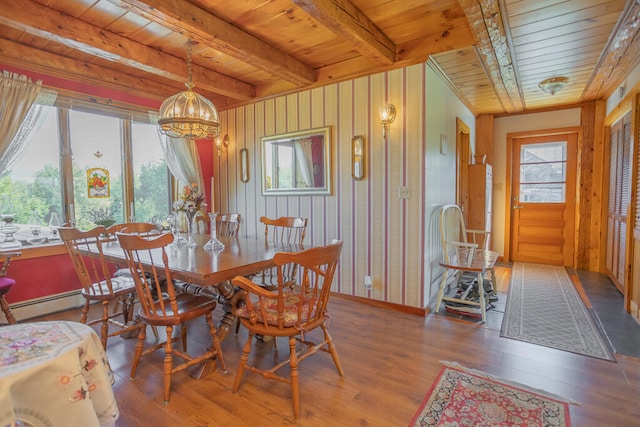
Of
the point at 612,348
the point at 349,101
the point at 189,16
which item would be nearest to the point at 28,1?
the point at 189,16

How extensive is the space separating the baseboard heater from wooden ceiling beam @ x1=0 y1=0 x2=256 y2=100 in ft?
7.58

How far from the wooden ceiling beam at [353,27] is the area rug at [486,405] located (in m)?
2.43

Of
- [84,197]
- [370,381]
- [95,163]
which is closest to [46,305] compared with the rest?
[84,197]

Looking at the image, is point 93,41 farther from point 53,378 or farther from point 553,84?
point 553,84

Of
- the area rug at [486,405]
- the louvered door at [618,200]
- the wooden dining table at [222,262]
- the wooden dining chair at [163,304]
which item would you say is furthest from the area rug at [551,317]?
the wooden dining chair at [163,304]

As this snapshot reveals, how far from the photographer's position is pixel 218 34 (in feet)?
8.27

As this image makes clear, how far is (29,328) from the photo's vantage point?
3.76ft

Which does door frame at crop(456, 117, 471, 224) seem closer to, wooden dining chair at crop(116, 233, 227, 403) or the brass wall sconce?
the brass wall sconce

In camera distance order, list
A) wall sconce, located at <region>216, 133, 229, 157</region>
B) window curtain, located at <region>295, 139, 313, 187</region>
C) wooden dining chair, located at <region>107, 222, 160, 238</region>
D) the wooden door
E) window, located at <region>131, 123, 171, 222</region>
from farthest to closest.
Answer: the wooden door, wall sconce, located at <region>216, 133, 229, 157</region>, window, located at <region>131, 123, 171, 222</region>, window curtain, located at <region>295, 139, 313, 187</region>, wooden dining chair, located at <region>107, 222, 160, 238</region>

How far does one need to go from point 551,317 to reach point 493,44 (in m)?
2.44

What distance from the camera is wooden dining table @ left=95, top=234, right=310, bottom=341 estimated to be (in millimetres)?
1783

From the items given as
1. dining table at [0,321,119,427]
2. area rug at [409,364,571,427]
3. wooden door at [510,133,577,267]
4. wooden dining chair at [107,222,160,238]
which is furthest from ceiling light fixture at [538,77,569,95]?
dining table at [0,321,119,427]

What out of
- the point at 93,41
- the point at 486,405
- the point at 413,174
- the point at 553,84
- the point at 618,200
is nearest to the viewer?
the point at 486,405

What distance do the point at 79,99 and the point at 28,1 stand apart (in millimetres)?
1185
